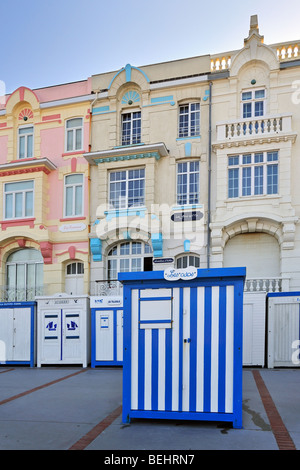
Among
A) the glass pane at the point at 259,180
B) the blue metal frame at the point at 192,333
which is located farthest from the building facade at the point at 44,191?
the blue metal frame at the point at 192,333

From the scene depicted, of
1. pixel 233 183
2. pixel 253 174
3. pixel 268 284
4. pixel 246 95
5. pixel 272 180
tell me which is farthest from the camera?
pixel 246 95

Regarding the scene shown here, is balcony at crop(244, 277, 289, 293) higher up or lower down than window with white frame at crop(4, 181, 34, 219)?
lower down

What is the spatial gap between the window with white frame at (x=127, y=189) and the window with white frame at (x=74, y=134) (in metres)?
2.59

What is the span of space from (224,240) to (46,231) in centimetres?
827

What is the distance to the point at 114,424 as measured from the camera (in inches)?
248

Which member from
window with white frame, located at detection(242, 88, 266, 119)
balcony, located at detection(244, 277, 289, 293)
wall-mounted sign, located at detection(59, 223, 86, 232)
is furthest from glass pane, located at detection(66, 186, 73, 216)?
balcony, located at detection(244, 277, 289, 293)

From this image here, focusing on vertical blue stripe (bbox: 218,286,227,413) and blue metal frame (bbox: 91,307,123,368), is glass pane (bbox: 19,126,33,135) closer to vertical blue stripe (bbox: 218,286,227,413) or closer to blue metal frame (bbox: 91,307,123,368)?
blue metal frame (bbox: 91,307,123,368)

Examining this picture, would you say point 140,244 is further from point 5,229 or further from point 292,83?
point 292,83

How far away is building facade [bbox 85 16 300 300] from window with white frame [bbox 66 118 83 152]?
79cm

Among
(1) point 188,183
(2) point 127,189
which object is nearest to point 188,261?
(1) point 188,183

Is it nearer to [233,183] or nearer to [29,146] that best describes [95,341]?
[233,183]

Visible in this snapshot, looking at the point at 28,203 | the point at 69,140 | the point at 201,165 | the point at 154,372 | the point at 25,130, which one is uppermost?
the point at 25,130

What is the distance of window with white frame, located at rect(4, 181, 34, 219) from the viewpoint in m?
19.3

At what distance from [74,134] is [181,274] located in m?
15.0
